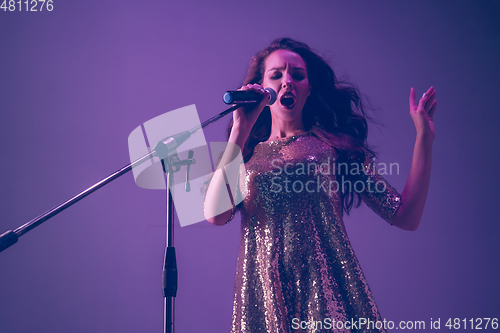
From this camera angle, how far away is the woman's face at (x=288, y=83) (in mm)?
1187

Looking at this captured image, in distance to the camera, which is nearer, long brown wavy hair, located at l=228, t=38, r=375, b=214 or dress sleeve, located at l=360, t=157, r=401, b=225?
dress sleeve, located at l=360, t=157, r=401, b=225

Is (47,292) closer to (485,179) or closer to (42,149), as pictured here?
(42,149)

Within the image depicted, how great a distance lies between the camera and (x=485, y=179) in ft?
5.23

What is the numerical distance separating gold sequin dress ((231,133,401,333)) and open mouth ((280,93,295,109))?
0.12m

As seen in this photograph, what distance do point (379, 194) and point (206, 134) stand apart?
78 centimetres

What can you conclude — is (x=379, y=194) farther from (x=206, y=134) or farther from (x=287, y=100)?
(x=206, y=134)

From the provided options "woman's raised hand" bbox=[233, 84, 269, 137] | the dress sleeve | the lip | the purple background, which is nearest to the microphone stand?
"woman's raised hand" bbox=[233, 84, 269, 137]

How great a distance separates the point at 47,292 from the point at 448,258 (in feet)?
4.80

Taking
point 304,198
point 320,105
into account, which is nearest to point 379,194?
point 304,198

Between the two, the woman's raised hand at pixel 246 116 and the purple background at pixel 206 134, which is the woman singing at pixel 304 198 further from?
the purple background at pixel 206 134

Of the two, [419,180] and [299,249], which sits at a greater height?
[419,180]

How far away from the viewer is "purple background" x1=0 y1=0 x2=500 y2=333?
156 centimetres

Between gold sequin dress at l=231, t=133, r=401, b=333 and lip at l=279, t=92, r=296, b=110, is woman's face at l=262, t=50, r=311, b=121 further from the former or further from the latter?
gold sequin dress at l=231, t=133, r=401, b=333

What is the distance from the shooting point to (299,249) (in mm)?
983
